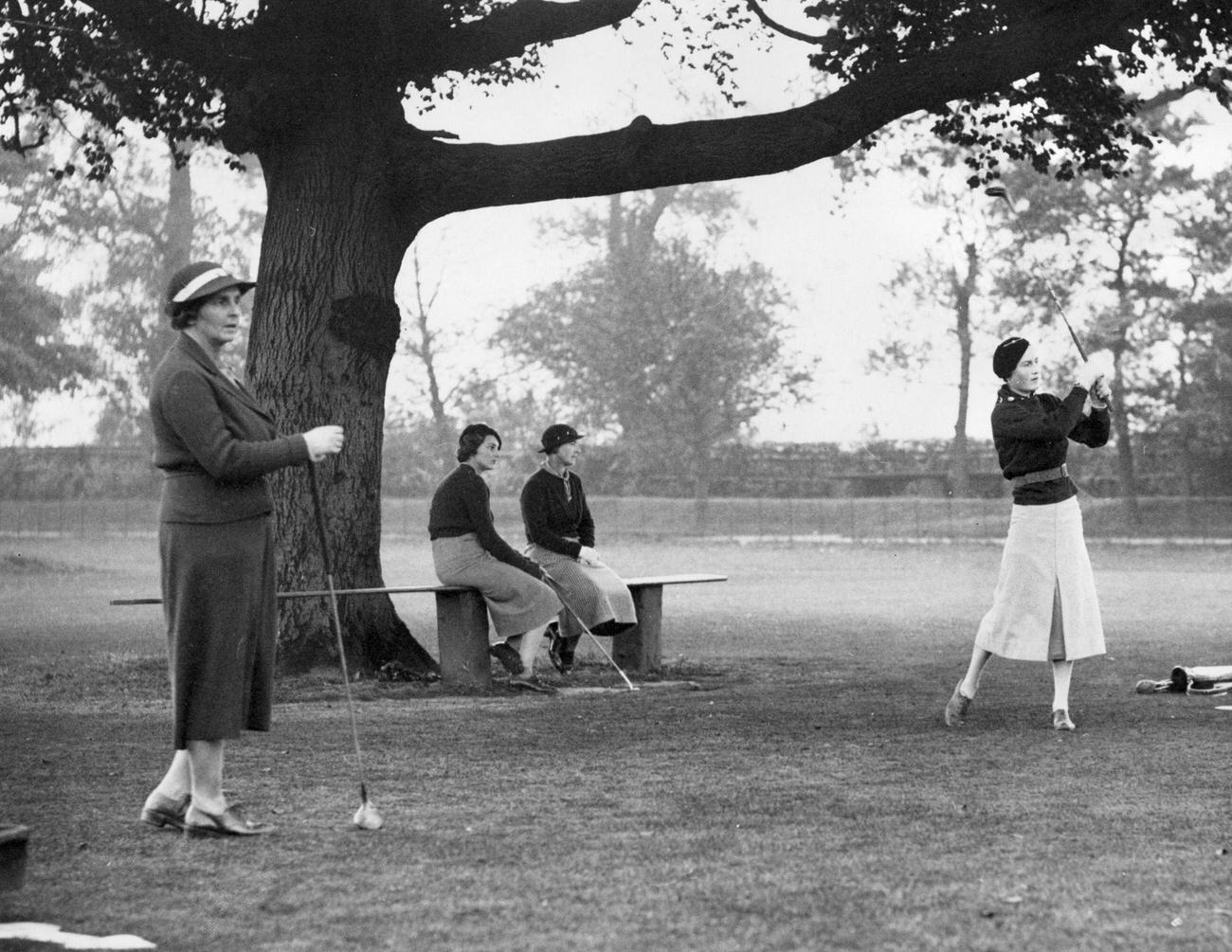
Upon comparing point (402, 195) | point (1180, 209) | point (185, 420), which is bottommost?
point (185, 420)

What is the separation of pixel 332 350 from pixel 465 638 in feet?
7.36

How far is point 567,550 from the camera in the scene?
41.8ft

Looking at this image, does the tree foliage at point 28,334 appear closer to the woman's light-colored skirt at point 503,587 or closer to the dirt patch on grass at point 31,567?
the dirt patch on grass at point 31,567

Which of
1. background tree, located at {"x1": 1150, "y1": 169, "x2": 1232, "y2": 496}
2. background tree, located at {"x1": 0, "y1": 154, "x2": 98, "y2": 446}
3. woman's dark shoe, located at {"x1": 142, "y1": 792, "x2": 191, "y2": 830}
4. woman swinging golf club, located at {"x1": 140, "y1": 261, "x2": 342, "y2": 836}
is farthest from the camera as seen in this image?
background tree, located at {"x1": 1150, "y1": 169, "x2": 1232, "y2": 496}

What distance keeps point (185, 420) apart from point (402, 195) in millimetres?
7149

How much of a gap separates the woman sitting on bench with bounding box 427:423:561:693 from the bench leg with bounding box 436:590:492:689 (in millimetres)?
85

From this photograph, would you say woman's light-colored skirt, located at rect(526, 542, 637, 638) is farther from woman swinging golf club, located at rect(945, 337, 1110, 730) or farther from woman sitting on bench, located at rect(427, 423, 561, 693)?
woman swinging golf club, located at rect(945, 337, 1110, 730)

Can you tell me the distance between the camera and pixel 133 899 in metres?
5.41

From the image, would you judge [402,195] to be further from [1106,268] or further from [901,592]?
[1106,268]

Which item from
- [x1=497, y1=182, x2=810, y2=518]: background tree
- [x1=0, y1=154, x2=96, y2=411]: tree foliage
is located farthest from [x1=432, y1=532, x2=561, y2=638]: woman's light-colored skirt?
[x1=497, y1=182, x2=810, y2=518]: background tree

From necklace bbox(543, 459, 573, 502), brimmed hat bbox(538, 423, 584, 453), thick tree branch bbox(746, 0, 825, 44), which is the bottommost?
necklace bbox(543, 459, 573, 502)

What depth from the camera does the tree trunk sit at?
1288cm

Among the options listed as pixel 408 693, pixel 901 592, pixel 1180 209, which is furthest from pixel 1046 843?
pixel 1180 209

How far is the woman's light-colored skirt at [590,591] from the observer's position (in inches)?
501
